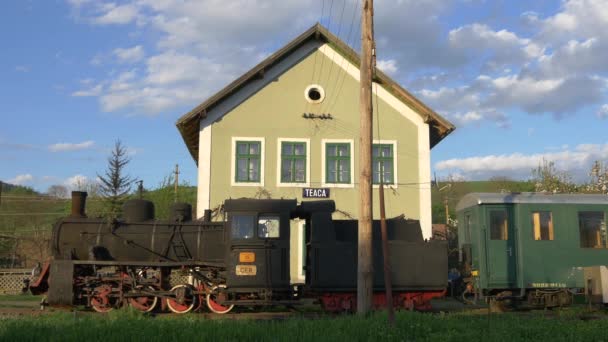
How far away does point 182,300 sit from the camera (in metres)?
13.0

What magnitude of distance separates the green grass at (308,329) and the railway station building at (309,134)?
32.6 feet

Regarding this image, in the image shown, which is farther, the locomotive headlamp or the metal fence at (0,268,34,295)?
the metal fence at (0,268,34,295)

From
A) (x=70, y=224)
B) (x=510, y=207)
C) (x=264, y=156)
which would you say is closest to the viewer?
(x=70, y=224)

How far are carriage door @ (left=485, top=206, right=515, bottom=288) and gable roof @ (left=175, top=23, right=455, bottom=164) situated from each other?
20.9 feet

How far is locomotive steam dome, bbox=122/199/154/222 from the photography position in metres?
14.1

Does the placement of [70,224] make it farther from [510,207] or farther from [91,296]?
[510,207]

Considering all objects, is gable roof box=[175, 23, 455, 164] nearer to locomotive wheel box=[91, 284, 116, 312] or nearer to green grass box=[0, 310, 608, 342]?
locomotive wheel box=[91, 284, 116, 312]

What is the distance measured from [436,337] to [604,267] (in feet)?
23.5

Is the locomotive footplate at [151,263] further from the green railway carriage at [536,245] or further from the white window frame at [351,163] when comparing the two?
the white window frame at [351,163]

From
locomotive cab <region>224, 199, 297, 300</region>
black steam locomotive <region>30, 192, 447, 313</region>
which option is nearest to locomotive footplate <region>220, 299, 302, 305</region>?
black steam locomotive <region>30, 192, 447, 313</region>

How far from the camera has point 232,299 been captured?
12984 mm

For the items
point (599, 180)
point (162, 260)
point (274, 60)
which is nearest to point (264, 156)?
point (274, 60)

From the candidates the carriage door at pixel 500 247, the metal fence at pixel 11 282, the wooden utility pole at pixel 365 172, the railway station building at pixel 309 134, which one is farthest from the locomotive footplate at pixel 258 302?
the metal fence at pixel 11 282

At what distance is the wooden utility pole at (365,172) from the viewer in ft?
36.0
